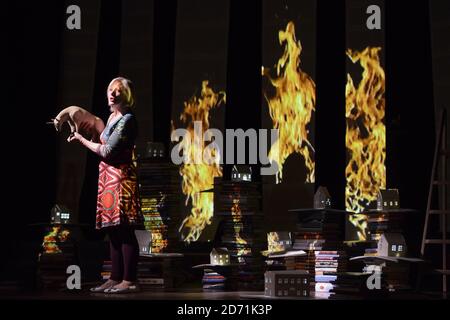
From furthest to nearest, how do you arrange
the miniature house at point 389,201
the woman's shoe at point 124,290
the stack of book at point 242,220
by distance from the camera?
the stack of book at point 242,220
the miniature house at point 389,201
the woman's shoe at point 124,290

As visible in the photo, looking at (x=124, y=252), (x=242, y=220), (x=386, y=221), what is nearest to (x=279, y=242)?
(x=242, y=220)

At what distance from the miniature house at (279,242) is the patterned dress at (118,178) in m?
2.61

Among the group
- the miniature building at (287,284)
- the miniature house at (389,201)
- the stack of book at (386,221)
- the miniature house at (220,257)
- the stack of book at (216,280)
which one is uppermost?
the miniature house at (389,201)

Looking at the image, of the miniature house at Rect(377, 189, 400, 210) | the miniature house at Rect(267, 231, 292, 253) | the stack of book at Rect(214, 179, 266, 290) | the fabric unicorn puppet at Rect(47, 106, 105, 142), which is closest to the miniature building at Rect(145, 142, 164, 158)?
the stack of book at Rect(214, 179, 266, 290)

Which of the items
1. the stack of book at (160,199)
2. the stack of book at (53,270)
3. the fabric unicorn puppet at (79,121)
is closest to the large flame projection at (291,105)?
the stack of book at (160,199)

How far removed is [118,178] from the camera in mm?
6777

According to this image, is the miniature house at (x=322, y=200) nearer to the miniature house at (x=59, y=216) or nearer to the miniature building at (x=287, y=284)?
the miniature building at (x=287, y=284)

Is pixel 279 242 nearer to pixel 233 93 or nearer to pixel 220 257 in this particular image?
pixel 220 257

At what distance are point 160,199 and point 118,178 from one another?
2.28m

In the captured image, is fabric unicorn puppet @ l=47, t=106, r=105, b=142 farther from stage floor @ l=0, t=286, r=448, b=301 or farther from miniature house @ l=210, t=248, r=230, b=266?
miniature house @ l=210, t=248, r=230, b=266

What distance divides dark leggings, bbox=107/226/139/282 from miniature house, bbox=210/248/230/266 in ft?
5.45

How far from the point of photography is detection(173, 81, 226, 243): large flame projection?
10367 mm

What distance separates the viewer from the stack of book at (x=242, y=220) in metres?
8.92

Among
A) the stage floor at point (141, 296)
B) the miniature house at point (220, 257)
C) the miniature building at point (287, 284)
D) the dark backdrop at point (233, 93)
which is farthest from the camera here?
the dark backdrop at point (233, 93)
